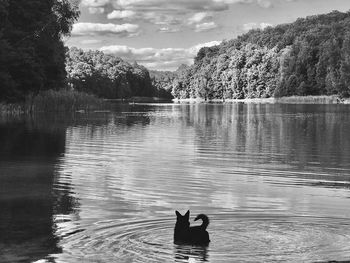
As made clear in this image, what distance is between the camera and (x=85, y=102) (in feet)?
272

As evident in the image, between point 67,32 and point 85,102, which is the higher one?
point 67,32

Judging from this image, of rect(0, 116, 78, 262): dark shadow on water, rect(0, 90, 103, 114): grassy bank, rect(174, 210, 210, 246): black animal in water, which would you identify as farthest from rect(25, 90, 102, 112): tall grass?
rect(174, 210, 210, 246): black animal in water

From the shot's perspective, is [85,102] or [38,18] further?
[85,102]

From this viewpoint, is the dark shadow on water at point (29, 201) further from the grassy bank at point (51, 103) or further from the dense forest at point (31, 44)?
the grassy bank at point (51, 103)

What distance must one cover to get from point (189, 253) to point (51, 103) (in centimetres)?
6233

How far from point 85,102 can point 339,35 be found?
10316 centimetres

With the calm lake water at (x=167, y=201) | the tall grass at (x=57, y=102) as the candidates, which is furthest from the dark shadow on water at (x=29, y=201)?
the tall grass at (x=57, y=102)

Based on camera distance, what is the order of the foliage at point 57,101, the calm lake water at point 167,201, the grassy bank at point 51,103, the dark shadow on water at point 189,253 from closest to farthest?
1. the dark shadow on water at point 189,253
2. the calm lake water at point 167,201
3. the grassy bank at point 51,103
4. the foliage at point 57,101

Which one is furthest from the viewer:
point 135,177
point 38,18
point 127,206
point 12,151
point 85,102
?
point 85,102

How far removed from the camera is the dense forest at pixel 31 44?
5791 cm

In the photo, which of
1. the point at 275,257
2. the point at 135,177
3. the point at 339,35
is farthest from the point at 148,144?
the point at 339,35

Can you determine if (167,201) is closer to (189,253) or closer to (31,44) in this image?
(189,253)

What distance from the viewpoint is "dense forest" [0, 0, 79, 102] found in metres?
57.9

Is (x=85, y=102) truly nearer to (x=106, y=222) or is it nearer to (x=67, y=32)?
(x=67, y=32)
